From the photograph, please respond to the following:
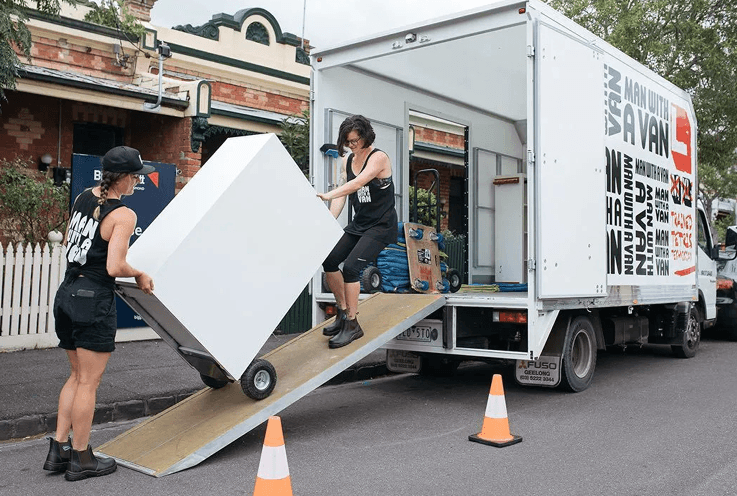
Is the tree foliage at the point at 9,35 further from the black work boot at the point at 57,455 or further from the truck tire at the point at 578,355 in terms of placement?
the truck tire at the point at 578,355

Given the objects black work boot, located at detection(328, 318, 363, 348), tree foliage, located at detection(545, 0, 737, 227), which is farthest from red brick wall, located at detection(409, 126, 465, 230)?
black work boot, located at detection(328, 318, 363, 348)

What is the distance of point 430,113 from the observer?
30.2 ft

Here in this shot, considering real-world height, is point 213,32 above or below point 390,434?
above

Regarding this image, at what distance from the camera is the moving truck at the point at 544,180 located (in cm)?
635

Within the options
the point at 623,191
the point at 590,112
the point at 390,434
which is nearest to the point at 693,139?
the point at 623,191

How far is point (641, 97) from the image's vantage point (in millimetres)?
8094

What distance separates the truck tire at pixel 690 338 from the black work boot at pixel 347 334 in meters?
5.51

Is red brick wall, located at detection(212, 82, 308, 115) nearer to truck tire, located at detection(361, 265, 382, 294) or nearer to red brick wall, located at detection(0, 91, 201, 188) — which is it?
red brick wall, located at detection(0, 91, 201, 188)

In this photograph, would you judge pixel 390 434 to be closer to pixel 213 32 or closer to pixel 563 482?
pixel 563 482

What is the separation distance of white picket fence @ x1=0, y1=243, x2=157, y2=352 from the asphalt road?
334 cm

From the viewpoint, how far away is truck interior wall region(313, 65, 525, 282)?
25.6 feet

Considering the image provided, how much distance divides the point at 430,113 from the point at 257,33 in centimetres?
727

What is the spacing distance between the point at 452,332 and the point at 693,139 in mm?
5179

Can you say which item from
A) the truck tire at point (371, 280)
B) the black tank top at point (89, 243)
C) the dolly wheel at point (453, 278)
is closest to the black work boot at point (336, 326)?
the truck tire at point (371, 280)
